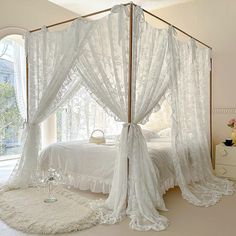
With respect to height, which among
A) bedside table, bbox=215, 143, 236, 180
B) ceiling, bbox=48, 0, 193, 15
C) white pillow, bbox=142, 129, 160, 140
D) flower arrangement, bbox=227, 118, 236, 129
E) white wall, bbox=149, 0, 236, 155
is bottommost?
bedside table, bbox=215, 143, 236, 180

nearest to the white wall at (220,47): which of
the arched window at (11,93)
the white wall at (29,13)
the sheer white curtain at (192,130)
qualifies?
the sheer white curtain at (192,130)

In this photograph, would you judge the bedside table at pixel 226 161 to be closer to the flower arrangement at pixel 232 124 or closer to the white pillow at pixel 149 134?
the flower arrangement at pixel 232 124

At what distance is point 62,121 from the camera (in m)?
5.23

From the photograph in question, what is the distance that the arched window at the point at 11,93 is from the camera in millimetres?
4789

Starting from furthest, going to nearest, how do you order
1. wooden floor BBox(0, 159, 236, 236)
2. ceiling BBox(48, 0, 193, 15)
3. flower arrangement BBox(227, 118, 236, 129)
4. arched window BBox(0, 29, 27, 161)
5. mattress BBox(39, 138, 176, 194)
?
ceiling BBox(48, 0, 193, 15), arched window BBox(0, 29, 27, 161), flower arrangement BBox(227, 118, 236, 129), mattress BBox(39, 138, 176, 194), wooden floor BBox(0, 159, 236, 236)

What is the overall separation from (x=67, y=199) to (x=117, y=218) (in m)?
0.80

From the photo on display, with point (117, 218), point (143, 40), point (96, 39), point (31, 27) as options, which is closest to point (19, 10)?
point (31, 27)

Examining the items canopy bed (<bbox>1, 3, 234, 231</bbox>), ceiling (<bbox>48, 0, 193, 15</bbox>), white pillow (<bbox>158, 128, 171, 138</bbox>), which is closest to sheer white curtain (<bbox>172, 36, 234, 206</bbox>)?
canopy bed (<bbox>1, 3, 234, 231</bbox>)

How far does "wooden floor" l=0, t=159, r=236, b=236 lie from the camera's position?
2.47 m

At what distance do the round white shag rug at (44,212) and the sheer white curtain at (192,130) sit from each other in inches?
48.5

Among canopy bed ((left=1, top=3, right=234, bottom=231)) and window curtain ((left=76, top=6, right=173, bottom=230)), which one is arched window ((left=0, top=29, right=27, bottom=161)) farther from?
window curtain ((left=76, top=6, right=173, bottom=230))

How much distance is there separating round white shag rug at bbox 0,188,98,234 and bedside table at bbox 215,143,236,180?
2.14 meters

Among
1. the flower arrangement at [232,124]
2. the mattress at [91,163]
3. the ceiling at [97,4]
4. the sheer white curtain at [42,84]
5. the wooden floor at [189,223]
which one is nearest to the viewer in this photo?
the wooden floor at [189,223]

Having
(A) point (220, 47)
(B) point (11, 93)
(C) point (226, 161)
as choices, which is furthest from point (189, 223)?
(B) point (11, 93)
